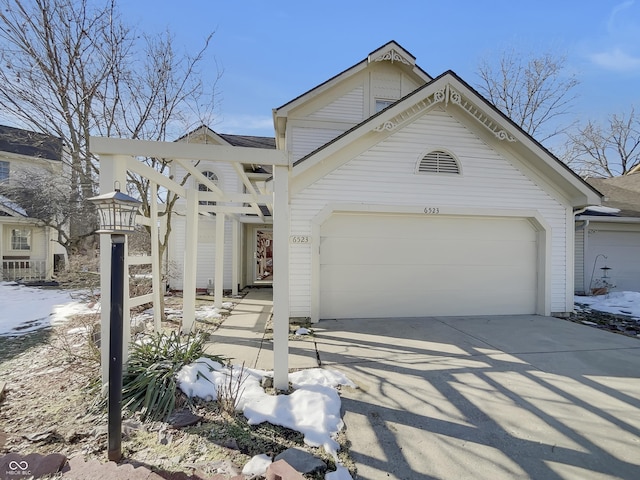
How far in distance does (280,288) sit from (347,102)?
8.89m

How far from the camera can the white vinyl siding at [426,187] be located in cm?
703

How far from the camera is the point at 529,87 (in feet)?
63.4

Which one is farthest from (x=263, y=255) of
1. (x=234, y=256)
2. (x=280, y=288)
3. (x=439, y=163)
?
(x=280, y=288)

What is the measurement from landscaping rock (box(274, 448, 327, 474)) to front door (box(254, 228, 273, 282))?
12618mm

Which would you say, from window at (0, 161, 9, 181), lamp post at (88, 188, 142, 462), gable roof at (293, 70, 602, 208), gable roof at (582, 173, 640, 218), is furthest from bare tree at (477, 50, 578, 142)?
window at (0, 161, 9, 181)

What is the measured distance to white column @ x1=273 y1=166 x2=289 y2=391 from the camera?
3627 millimetres

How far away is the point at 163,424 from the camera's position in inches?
117

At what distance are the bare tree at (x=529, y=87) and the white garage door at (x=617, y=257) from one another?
1071 centimetres

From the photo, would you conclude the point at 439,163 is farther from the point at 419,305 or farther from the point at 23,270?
the point at 23,270

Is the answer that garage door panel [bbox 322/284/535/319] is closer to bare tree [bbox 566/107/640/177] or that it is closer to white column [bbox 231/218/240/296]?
white column [bbox 231/218/240/296]

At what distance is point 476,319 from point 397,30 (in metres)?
9.39

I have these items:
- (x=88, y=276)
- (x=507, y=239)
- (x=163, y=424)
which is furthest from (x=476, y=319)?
(x=88, y=276)

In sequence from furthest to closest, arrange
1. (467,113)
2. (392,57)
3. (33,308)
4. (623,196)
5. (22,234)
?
1. (22,234)
2. (623,196)
3. (392,57)
4. (33,308)
5. (467,113)

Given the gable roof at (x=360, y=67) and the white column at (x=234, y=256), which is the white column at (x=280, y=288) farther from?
the white column at (x=234, y=256)
